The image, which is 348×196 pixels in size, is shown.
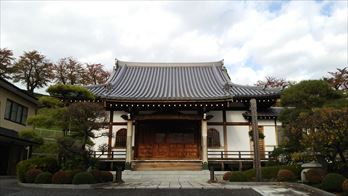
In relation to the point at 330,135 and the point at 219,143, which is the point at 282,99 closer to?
the point at 330,135

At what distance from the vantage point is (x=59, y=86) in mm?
15227

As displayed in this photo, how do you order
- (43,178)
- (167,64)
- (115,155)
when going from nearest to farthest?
(43,178) → (115,155) → (167,64)

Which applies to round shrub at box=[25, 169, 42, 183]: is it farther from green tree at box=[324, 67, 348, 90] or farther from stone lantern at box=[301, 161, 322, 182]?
green tree at box=[324, 67, 348, 90]

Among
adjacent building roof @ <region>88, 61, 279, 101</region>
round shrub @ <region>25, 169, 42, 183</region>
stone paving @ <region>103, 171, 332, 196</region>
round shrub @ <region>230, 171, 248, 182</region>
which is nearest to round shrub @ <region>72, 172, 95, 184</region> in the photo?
stone paving @ <region>103, 171, 332, 196</region>

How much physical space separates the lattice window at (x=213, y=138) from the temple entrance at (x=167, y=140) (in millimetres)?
735

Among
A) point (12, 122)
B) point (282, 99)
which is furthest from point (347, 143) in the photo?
point (12, 122)

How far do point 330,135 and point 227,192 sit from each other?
4.27m

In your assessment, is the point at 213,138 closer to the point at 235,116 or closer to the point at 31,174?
the point at 235,116

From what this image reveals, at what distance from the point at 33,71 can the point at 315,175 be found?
40.5 m

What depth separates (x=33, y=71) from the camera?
142ft

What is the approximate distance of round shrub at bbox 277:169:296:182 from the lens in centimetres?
1354

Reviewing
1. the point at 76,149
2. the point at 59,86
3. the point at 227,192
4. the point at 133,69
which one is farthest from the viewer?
the point at 133,69

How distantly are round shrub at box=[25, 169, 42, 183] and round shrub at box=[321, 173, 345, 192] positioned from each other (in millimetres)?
11713

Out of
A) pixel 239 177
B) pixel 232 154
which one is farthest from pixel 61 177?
pixel 232 154
